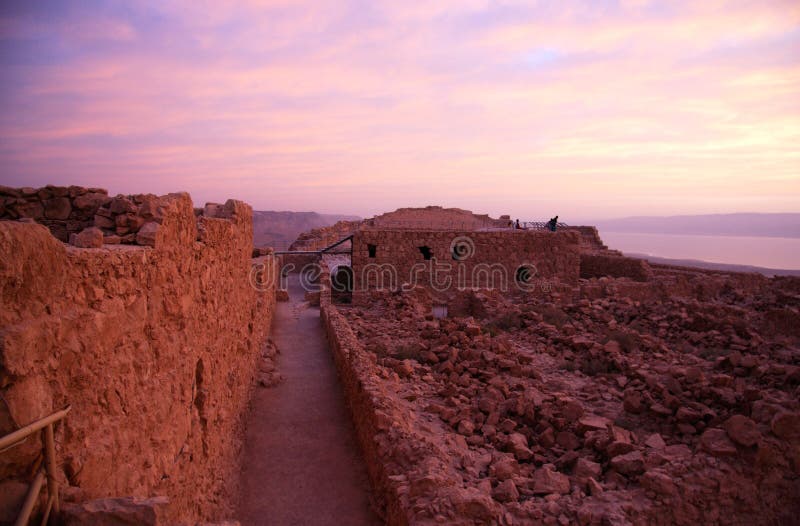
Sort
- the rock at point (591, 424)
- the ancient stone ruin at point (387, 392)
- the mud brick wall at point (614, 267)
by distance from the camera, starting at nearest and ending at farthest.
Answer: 1. the ancient stone ruin at point (387, 392)
2. the rock at point (591, 424)
3. the mud brick wall at point (614, 267)

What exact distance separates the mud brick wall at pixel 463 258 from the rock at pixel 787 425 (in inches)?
462

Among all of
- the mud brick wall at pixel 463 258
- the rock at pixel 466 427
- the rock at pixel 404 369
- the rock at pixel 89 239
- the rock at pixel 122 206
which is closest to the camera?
the rock at pixel 89 239

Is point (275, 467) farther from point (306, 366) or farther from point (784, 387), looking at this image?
point (784, 387)

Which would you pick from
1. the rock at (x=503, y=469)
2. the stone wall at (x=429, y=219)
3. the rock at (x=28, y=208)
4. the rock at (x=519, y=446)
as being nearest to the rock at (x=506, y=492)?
the rock at (x=503, y=469)

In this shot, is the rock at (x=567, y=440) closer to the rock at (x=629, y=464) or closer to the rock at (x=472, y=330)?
the rock at (x=629, y=464)

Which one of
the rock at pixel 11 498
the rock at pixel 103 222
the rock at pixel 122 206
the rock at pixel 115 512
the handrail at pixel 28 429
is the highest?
the rock at pixel 122 206

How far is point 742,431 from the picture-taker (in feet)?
15.9

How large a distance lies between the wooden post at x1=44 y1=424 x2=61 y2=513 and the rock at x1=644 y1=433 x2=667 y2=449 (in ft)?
17.9

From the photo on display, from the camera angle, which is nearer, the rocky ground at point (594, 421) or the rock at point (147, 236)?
→ the rock at point (147, 236)

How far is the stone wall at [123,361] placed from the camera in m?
1.93

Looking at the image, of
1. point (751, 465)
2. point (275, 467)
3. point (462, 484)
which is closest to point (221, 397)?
point (275, 467)

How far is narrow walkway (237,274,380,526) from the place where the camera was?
5371mm

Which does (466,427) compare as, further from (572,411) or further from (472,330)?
(472,330)

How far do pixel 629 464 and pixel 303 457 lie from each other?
4.07m
